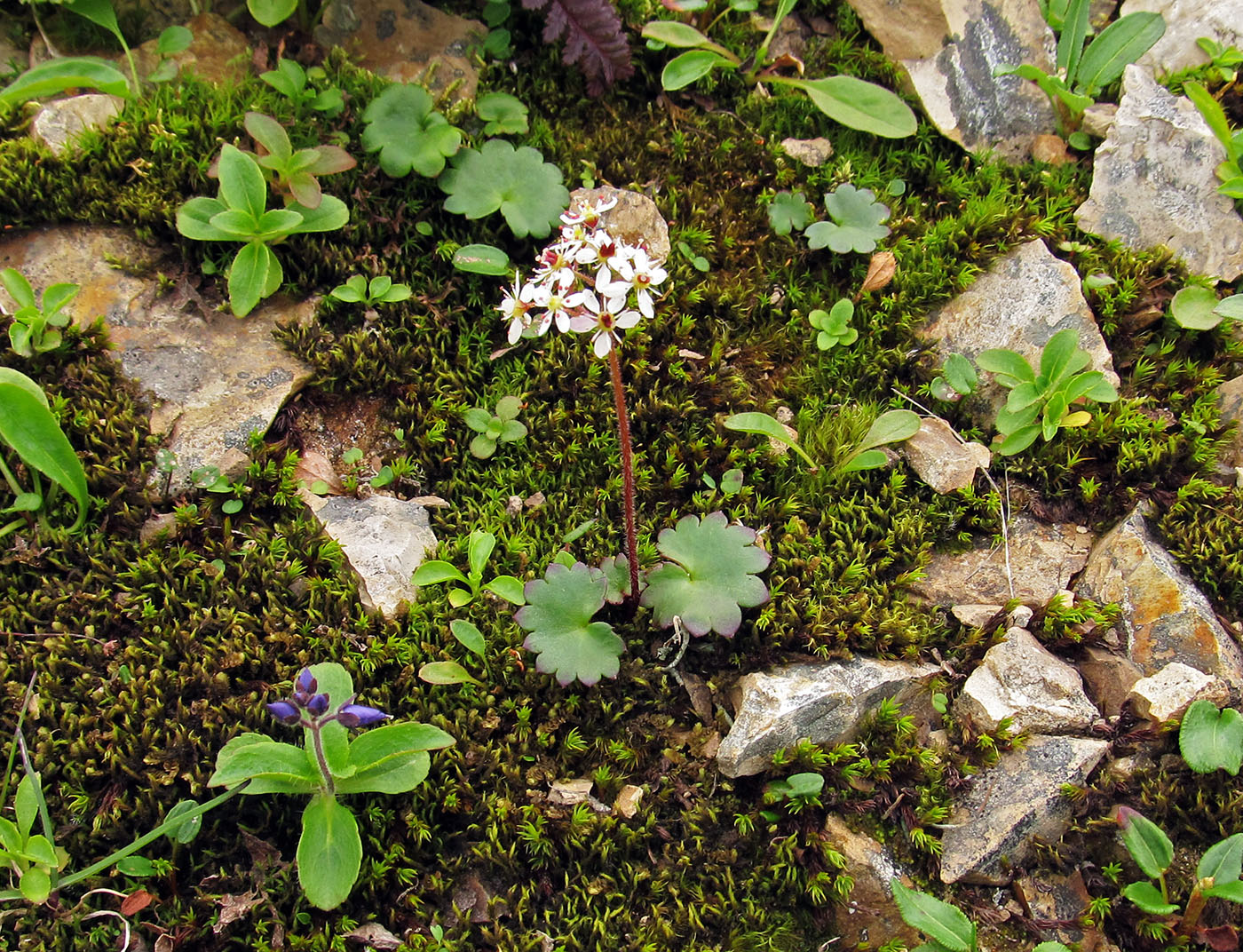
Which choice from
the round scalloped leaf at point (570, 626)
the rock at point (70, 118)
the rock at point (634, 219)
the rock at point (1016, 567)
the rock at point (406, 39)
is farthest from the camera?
the rock at point (406, 39)

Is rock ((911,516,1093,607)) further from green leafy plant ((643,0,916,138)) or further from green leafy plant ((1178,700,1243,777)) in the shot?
green leafy plant ((643,0,916,138))

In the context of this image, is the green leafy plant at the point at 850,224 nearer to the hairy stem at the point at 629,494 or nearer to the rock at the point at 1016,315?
the rock at the point at 1016,315

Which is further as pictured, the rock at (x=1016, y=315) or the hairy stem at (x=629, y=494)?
the rock at (x=1016, y=315)

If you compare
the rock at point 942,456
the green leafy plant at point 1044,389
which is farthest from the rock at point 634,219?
the green leafy plant at point 1044,389

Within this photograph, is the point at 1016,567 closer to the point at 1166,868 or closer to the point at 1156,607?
the point at 1156,607

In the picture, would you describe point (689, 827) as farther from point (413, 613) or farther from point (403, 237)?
point (403, 237)

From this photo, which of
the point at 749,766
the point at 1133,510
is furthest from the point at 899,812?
the point at 1133,510

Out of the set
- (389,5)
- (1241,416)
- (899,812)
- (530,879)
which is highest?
(389,5)

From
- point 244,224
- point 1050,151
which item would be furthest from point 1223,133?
point 244,224
